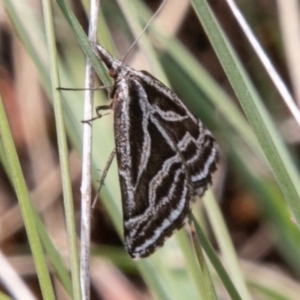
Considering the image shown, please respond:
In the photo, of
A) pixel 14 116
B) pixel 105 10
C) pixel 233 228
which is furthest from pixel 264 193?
pixel 14 116

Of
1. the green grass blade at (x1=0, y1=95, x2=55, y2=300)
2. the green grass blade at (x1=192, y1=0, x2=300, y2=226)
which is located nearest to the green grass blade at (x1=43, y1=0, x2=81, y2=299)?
the green grass blade at (x1=0, y1=95, x2=55, y2=300)

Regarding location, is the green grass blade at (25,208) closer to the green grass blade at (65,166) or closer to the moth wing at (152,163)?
the green grass blade at (65,166)

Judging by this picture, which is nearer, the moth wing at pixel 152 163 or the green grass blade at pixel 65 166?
the green grass blade at pixel 65 166

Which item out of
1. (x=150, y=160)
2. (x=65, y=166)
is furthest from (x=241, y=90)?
(x=150, y=160)

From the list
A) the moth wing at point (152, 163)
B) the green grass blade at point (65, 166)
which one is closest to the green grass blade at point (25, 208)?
the green grass blade at point (65, 166)

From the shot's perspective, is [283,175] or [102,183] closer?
[283,175]

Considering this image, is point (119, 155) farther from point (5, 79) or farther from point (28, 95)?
point (5, 79)

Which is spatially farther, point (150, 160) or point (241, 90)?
point (150, 160)

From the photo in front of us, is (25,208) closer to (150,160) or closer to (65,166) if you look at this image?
(65,166)
